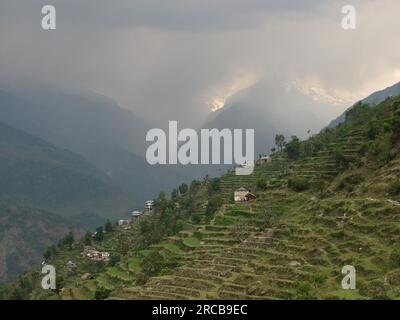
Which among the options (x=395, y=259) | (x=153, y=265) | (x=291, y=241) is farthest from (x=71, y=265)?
(x=395, y=259)

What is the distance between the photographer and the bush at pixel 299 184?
171 ft

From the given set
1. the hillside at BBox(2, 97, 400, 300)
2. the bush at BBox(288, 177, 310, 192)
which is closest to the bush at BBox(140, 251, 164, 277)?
the hillside at BBox(2, 97, 400, 300)

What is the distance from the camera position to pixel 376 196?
3775 cm

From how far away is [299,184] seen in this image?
52125 mm

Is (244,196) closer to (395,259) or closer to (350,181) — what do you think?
(350,181)

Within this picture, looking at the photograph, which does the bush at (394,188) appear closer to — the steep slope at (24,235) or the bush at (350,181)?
the bush at (350,181)

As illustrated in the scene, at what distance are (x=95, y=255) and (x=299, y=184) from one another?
34035mm

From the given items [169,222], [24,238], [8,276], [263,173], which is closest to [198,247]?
[169,222]

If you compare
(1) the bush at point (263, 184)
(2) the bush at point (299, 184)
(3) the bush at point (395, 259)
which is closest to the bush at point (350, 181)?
(2) the bush at point (299, 184)

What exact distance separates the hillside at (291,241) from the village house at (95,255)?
0.98m

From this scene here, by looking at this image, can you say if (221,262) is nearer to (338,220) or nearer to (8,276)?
(338,220)

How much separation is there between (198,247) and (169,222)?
25.8 metres

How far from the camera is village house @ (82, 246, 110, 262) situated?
72438 mm

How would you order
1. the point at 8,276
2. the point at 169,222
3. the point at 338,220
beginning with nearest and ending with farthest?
the point at 338,220 < the point at 169,222 < the point at 8,276
